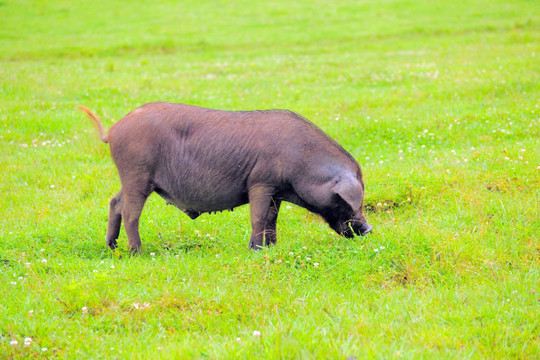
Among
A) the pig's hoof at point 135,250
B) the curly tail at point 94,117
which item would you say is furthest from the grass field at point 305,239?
the curly tail at point 94,117

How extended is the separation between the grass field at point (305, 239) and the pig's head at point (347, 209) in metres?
0.14

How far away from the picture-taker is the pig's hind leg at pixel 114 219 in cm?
574

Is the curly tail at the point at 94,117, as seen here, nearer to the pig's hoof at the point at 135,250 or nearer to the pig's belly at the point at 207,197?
the pig's belly at the point at 207,197

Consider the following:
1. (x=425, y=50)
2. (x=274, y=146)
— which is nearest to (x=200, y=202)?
(x=274, y=146)

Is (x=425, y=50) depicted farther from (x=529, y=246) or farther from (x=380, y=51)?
(x=529, y=246)

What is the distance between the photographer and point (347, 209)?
522 cm

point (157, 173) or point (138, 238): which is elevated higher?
point (157, 173)

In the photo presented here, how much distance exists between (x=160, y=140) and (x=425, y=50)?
50.2ft

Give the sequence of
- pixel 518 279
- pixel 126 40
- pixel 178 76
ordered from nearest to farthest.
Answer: pixel 518 279 < pixel 178 76 < pixel 126 40

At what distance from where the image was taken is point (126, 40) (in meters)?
23.1

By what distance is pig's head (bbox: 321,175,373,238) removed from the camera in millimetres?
5031

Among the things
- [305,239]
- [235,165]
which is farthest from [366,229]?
[235,165]

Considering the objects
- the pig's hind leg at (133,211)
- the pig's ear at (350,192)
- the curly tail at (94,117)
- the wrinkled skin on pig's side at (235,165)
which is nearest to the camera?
the pig's ear at (350,192)

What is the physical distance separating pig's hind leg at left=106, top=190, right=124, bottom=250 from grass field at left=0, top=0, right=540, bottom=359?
0.11 meters
